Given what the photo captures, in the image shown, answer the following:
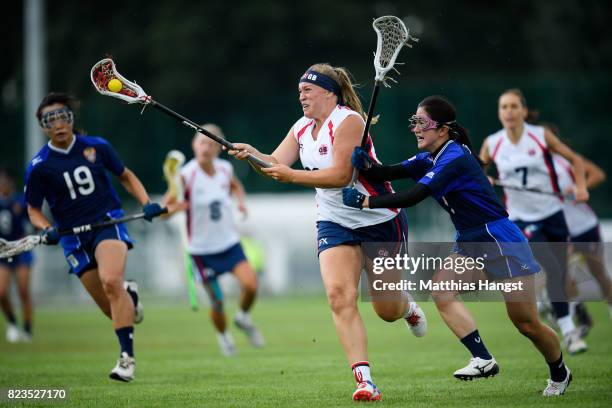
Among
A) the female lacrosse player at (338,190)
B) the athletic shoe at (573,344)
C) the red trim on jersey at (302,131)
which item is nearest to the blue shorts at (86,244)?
the female lacrosse player at (338,190)

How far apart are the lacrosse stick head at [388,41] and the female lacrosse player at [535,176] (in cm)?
304

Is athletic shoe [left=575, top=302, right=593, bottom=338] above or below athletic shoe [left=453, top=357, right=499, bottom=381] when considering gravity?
above

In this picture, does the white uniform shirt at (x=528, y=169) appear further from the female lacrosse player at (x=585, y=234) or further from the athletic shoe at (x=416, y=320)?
the athletic shoe at (x=416, y=320)

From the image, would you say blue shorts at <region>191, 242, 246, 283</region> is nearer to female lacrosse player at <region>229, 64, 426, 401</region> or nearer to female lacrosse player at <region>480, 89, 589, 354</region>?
female lacrosse player at <region>480, 89, 589, 354</region>

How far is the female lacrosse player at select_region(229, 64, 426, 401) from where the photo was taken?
7027 mm

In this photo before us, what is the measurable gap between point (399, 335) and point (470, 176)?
6.93 metres

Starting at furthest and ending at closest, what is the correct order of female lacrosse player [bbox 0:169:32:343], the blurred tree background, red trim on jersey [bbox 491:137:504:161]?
the blurred tree background
female lacrosse player [bbox 0:169:32:343]
red trim on jersey [bbox 491:137:504:161]

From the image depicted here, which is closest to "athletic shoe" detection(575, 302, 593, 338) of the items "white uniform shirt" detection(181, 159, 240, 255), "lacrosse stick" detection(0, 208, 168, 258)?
"white uniform shirt" detection(181, 159, 240, 255)

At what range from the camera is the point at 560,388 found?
7176 mm

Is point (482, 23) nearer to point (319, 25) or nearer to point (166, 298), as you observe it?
point (319, 25)

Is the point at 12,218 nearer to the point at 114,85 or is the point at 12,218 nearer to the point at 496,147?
the point at 496,147

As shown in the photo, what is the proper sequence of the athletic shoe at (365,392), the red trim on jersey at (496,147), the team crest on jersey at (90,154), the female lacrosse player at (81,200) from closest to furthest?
the athletic shoe at (365,392), the female lacrosse player at (81,200), the team crest on jersey at (90,154), the red trim on jersey at (496,147)

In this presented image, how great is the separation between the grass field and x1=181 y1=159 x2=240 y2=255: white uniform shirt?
1.25m

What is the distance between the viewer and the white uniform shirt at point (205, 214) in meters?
12.3
